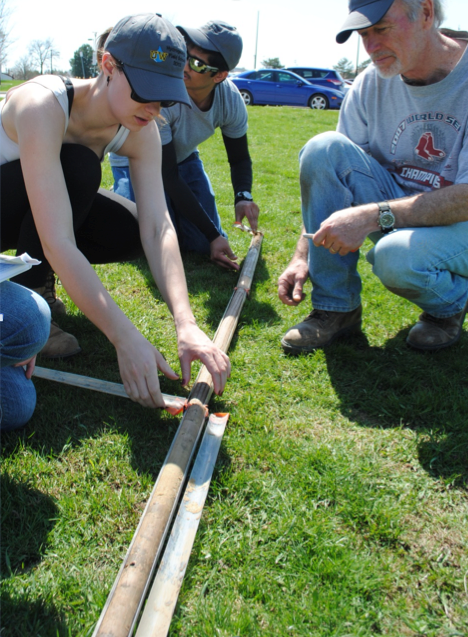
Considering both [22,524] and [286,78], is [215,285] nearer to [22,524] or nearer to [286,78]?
[22,524]

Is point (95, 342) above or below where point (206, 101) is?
below

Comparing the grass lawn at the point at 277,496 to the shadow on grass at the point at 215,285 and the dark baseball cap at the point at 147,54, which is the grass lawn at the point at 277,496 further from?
the dark baseball cap at the point at 147,54

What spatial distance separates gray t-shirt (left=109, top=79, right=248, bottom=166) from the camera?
405 cm

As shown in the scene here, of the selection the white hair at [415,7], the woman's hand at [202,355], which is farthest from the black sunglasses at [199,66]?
the woman's hand at [202,355]

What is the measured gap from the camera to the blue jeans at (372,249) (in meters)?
2.60

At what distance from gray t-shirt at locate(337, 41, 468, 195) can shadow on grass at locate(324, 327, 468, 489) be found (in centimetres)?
97

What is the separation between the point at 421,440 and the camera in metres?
2.28

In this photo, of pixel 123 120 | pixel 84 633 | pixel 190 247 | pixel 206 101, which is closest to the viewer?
pixel 84 633

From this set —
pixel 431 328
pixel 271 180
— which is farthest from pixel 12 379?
pixel 271 180

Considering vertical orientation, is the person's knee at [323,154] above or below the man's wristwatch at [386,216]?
above

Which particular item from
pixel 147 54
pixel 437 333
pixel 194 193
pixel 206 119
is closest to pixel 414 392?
pixel 437 333

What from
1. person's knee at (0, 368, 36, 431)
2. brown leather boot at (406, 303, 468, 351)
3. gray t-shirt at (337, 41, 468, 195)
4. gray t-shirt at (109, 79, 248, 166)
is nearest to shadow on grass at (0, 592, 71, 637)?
person's knee at (0, 368, 36, 431)

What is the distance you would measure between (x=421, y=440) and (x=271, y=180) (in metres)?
5.78

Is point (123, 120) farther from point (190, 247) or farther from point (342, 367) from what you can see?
point (190, 247)
